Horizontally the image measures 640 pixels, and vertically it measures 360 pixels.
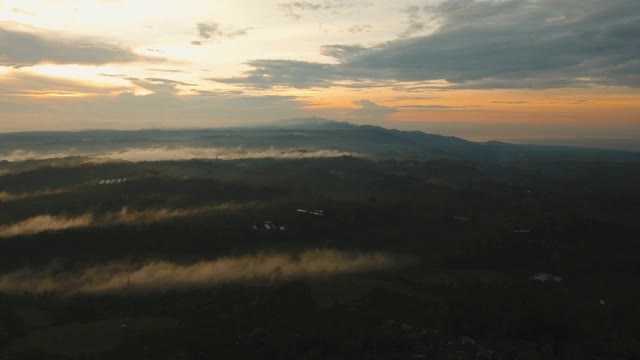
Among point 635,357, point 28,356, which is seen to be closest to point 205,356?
point 28,356

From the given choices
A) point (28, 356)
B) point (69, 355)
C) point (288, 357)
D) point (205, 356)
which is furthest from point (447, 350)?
point (28, 356)

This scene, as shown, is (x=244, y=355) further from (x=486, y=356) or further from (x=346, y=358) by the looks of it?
(x=486, y=356)

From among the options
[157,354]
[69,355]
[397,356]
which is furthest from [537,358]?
[69,355]

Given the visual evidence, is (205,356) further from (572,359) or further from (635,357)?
(635,357)

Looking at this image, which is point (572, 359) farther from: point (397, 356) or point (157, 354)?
point (157, 354)

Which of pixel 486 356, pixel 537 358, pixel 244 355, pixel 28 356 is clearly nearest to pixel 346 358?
pixel 244 355

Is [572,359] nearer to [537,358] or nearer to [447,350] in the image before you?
[537,358]
